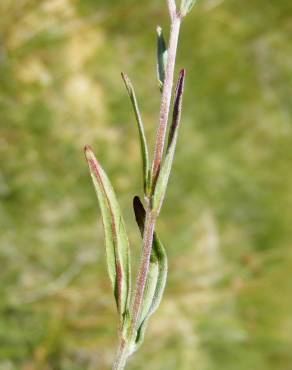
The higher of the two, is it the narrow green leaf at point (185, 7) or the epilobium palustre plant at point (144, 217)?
the narrow green leaf at point (185, 7)

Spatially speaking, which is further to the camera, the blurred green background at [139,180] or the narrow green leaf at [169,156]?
the blurred green background at [139,180]

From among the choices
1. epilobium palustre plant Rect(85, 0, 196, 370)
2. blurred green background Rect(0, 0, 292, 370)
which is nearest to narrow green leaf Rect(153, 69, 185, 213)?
epilobium palustre plant Rect(85, 0, 196, 370)

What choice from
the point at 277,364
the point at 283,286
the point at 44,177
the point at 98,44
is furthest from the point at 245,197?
the point at 44,177

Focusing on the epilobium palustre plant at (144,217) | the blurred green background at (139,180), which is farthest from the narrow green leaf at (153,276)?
the blurred green background at (139,180)

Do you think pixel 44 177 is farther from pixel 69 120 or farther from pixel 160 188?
pixel 160 188

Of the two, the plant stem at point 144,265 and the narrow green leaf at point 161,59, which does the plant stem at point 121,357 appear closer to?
the plant stem at point 144,265

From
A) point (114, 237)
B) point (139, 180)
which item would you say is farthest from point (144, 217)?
point (139, 180)
